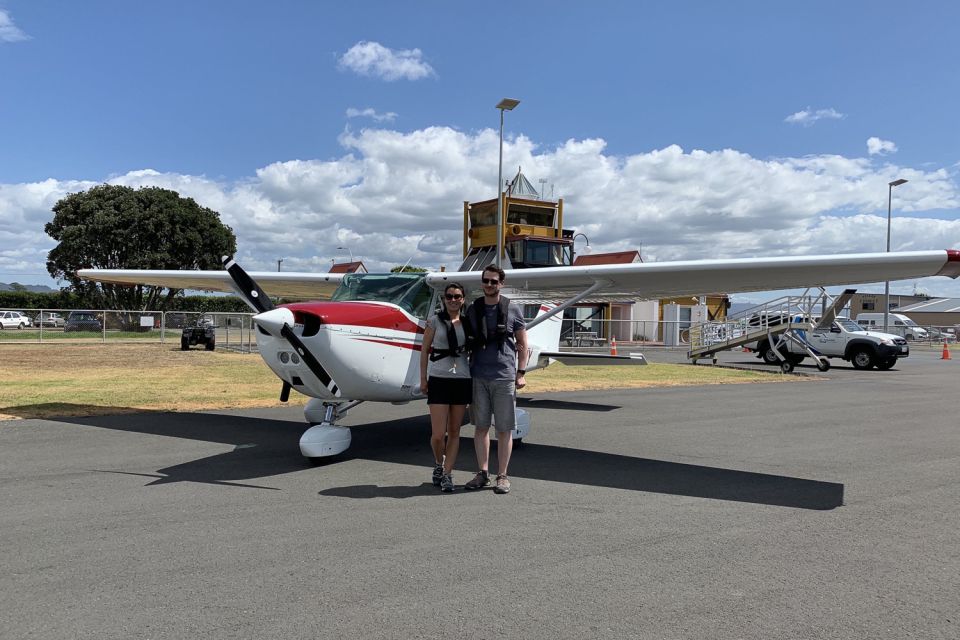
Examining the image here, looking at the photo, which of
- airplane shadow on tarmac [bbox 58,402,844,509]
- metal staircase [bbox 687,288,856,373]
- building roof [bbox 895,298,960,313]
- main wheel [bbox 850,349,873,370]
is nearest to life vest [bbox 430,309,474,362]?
airplane shadow on tarmac [bbox 58,402,844,509]

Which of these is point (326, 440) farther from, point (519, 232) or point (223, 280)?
point (519, 232)

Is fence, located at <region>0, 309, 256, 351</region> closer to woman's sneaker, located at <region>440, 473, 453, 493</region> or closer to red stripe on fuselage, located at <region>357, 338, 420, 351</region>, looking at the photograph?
red stripe on fuselage, located at <region>357, 338, 420, 351</region>

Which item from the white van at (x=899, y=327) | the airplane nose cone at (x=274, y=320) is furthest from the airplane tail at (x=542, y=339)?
the white van at (x=899, y=327)

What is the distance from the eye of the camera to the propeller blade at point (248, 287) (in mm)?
6797

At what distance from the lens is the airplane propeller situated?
5717 mm

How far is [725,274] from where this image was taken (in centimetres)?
754

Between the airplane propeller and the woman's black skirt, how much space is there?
122 cm

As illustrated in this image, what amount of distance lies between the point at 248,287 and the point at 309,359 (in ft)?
4.28

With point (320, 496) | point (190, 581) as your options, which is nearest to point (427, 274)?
point (320, 496)

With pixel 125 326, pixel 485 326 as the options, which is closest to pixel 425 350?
pixel 485 326

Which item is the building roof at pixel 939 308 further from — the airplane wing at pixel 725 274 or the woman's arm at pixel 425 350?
the woman's arm at pixel 425 350

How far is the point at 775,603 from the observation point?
10.8 feet

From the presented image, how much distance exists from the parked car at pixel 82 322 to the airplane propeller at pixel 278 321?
31439 mm

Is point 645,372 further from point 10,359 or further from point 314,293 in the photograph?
point 10,359
